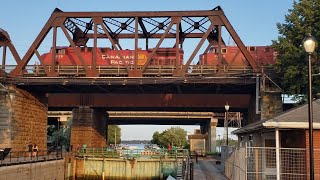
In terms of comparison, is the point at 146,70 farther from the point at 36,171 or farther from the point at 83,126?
the point at 36,171

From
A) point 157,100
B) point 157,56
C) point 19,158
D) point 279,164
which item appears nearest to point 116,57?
point 157,56

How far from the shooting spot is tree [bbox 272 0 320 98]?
119 ft

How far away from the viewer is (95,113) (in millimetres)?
48625

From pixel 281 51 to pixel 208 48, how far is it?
569 inches

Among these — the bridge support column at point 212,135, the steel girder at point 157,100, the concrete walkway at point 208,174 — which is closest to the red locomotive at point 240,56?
the steel girder at point 157,100

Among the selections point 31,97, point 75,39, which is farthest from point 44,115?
point 75,39

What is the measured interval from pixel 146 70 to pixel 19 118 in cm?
1477

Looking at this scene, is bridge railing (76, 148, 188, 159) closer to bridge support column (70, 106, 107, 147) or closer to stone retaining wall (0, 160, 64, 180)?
bridge support column (70, 106, 107, 147)

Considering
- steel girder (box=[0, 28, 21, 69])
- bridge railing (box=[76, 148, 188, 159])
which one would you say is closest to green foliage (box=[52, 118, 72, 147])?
bridge railing (box=[76, 148, 188, 159])

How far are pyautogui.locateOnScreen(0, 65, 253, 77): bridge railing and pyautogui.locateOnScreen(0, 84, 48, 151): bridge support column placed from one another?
9.91 feet

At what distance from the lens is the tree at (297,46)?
119ft

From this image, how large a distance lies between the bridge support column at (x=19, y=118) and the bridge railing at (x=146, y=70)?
9.91ft

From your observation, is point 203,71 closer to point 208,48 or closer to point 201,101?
point 201,101

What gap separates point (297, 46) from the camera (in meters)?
38.6
